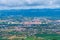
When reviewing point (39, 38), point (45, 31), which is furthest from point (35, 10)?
point (39, 38)

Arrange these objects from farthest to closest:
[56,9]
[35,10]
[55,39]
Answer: [35,10]
[56,9]
[55,39]

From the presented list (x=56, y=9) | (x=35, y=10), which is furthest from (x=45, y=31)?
(x=35, y=10)

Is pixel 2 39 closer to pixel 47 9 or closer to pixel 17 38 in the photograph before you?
pixel 17 38

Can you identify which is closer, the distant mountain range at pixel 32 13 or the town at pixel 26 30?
the town at pixel 26 30

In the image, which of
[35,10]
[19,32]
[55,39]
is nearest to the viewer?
[55,39]

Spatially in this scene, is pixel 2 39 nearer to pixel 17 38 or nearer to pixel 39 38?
pixel 17 38

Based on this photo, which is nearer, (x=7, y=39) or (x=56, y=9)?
(x=7, y=39)

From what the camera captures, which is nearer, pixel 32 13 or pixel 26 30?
pixel 26 30

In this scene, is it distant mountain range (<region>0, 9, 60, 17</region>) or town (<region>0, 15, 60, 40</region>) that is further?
distant mountain range (<region>0, 9, 60, 17</region>)

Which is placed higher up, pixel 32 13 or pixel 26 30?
pixel 32 13
